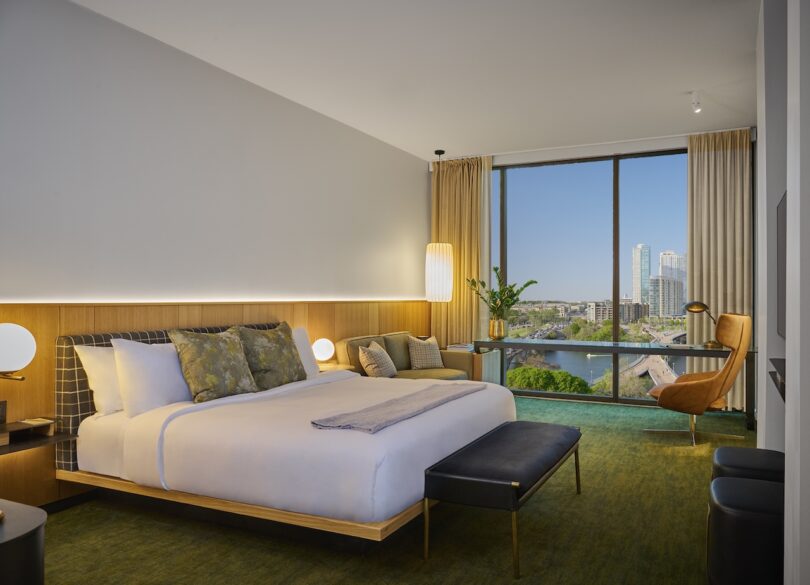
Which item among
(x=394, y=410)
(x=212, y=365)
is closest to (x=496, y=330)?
(x=394, y=410)

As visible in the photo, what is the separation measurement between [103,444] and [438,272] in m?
4.46

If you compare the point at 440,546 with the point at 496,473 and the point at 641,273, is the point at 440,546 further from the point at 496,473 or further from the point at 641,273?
the point at 641,273

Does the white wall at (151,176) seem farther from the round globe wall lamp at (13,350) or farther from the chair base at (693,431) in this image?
the chair base at (693,431)

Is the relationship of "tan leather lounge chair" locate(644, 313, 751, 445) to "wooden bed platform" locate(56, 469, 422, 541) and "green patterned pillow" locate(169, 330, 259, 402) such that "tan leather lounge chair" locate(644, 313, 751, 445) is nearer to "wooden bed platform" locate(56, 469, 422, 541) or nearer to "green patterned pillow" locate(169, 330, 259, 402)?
"wooden bed platform" locate(56, 469, 422, 541)

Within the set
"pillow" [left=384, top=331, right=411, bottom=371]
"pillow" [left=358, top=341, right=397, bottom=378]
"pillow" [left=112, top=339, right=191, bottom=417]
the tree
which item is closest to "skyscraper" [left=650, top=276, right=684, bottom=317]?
the tree

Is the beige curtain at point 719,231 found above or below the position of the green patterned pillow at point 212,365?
above

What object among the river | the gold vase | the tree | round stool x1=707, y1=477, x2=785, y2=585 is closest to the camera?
round stool x1=707, y1=477, x2=785, y2=585

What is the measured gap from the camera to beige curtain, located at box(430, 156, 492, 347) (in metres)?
7.67

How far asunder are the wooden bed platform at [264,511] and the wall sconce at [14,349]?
2.23 ft

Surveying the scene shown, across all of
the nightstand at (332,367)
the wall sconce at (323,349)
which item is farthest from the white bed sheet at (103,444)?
the wall sconce at (323,349)

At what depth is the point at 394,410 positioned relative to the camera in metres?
3.43

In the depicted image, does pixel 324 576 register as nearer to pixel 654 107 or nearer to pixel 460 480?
pixel 460 480

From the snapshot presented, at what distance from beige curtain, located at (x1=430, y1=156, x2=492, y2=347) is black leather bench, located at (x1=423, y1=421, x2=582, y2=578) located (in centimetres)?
426

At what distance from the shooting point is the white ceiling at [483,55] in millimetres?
3777
